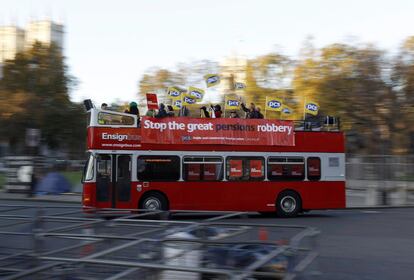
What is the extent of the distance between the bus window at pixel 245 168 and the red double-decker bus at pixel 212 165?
4 centimetres

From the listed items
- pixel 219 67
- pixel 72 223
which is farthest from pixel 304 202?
pixel 219 67

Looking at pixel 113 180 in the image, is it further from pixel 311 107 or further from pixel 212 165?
pixel 311 107

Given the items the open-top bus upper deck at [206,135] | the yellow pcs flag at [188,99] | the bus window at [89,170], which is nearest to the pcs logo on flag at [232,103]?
the yellow pcs flag at [188,99]

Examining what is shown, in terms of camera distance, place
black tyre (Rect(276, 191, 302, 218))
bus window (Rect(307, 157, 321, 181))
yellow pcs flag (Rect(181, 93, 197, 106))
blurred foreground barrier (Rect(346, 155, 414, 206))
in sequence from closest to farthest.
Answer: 1. black tyre (Rect(276, 191, 302, 218))
2. bus window (Rect(307, 157, 321, 181))
3. yellow pcs flag (Rect(181, 93, 197, 106))
4. blurred foreground barrier (Rect(346, 155, 414, 206))

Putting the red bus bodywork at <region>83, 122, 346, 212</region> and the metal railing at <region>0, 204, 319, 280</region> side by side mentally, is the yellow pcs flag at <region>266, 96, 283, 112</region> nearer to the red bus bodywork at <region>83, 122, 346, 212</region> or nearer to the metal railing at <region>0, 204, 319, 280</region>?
the red bus bodywork at <region>83, 122, 346, 212</region>

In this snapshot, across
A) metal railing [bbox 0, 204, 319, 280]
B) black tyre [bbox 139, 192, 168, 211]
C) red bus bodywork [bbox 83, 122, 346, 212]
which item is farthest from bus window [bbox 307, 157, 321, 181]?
metal railing [bbox 0, 204, 319, 280]

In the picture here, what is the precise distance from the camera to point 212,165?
18797mm

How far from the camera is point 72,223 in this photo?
6395 mm

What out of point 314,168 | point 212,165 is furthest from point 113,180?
point 314,168

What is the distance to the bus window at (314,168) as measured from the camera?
768 inches

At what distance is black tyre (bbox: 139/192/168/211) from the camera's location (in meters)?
18.1

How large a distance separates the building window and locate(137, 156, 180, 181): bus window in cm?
33

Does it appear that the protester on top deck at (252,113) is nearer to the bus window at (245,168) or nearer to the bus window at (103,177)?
the bus window at (245,168)

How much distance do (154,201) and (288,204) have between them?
497 centimetres
